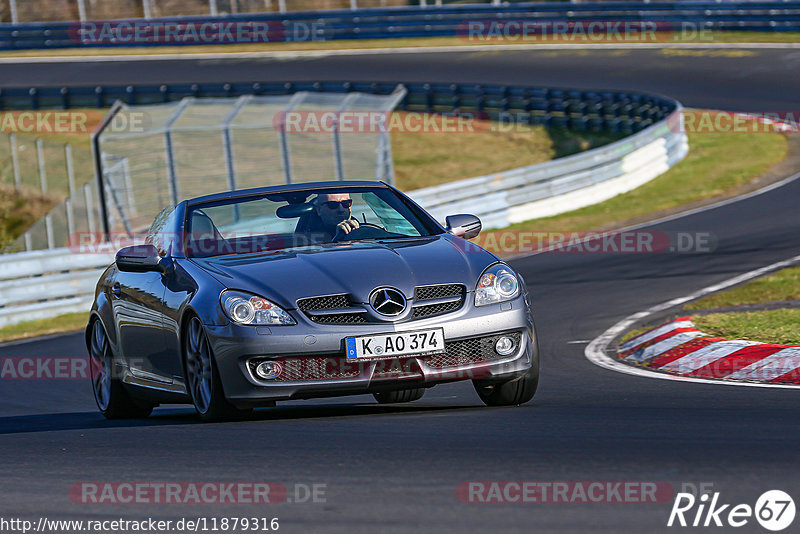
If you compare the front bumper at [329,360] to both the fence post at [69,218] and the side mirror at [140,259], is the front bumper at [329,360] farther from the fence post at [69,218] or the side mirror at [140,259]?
the fence post at [69,218]

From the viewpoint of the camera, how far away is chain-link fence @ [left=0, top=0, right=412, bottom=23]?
49031 millimetres

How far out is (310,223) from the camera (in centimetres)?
814

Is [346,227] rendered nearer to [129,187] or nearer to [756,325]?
[756,325]

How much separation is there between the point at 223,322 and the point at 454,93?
96.6 feet

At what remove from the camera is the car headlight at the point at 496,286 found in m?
7.20

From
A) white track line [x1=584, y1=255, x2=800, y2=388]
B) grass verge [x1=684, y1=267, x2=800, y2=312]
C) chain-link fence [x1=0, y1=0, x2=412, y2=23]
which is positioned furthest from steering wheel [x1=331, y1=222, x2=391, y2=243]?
chain-link fence [x1=0, y1=0, x2=412, y2=23]

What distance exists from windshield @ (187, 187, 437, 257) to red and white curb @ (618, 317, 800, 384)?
2.33 metres

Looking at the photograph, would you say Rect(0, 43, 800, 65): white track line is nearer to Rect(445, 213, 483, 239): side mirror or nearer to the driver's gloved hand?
Rect(445, 213, 483, 239): side mirror

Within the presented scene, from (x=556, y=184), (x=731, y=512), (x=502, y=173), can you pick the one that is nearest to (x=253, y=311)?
(x=731, y=512)

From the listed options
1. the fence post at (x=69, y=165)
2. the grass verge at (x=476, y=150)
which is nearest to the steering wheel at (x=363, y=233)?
the fence post at (x=69, y=165)

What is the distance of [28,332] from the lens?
52.6 ft

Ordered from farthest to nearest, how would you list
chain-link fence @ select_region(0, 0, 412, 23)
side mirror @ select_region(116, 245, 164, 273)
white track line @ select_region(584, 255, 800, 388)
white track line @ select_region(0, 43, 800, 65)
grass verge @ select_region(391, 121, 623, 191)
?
chain-link fence @ select_region(0, 0, 412, 23) → white track line @ select_region(0, 43, 800, 65) → grass verge @ select_region(391, 121, 623, 191) → white track line @ select_region(584, 255, 800, 388) → side mirror @ select_region(116, 245, 164, 273)

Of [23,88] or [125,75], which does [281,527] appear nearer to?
[23,88]

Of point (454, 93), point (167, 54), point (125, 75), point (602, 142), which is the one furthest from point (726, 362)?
point (167, 54)
